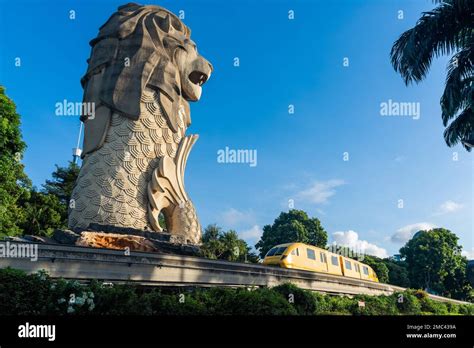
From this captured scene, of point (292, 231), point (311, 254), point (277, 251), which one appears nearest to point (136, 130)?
point (277, 251)

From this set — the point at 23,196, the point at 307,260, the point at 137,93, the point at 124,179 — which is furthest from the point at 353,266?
the point at 23,196

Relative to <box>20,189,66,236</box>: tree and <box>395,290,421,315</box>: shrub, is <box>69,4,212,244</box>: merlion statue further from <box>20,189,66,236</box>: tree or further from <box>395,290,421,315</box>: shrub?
<box>20,189,66,236</box>: tree

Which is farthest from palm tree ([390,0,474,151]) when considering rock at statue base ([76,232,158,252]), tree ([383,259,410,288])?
tree ([383,259,410,288])

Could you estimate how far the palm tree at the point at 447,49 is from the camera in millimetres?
12555

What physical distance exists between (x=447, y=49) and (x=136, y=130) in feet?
46.0

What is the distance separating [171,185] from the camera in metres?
20.1

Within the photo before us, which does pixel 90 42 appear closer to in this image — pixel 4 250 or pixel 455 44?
pixel 4 250

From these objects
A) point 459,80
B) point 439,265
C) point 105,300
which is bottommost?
point 439,265

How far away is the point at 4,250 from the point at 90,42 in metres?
15.2

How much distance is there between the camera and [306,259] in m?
19.1

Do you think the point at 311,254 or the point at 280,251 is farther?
the point at 311,254

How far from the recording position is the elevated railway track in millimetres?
10305

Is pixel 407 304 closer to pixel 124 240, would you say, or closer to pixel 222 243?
pixel 124 240

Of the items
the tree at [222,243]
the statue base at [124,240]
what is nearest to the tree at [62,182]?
the tree at [222,243]
